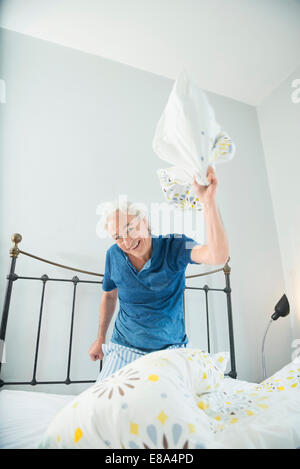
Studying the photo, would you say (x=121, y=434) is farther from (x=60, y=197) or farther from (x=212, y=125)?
(x=60, y=197)

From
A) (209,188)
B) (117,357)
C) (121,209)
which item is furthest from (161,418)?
(121,209)

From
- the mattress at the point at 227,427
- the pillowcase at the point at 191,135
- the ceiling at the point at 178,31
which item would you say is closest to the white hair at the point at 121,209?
the pillowcase at the point at 191,135

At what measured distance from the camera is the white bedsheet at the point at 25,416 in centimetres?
75

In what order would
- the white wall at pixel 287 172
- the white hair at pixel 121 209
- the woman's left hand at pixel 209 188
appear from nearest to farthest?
the woman's left hand at pixel 209 188 → the white hair at pixel 121 209 → the white wall at pixel 287 172

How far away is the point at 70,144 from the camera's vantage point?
75.4 inches

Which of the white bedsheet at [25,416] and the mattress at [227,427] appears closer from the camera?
the mattress at [227,427]

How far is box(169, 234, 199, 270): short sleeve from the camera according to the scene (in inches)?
43.3

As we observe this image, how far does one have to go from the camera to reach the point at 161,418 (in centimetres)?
47

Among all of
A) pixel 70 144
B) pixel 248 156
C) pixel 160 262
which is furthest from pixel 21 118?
pixel 248 156

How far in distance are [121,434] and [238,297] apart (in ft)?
5.69

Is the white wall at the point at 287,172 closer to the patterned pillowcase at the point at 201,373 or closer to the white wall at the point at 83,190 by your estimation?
the white wall at the point at 83,190

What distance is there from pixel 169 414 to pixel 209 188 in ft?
1.87

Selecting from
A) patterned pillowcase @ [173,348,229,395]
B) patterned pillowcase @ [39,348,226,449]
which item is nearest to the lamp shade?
patterned pillowcase @ [173,348,229,395]

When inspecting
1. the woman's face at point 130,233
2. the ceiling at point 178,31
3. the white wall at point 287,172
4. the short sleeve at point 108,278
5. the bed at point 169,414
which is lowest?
the bed at point 169,414
